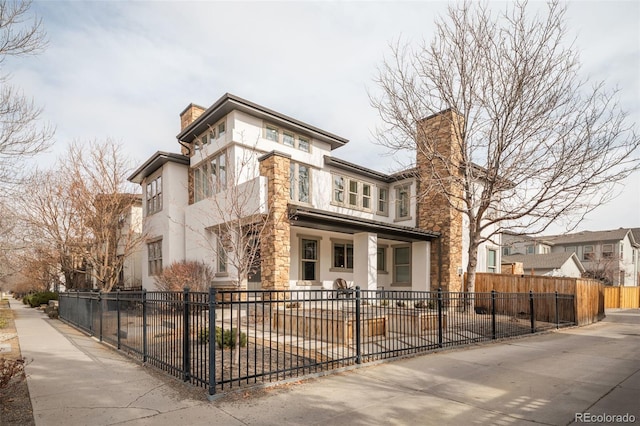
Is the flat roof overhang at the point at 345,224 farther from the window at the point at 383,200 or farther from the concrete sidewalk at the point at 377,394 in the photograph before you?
the concrete sidewalk at the point at 377,394

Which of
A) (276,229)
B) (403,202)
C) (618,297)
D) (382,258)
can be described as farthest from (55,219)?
(618,297)

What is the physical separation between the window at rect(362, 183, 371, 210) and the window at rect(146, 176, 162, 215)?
35.5ft

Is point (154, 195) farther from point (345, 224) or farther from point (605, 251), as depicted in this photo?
point (605, 251)

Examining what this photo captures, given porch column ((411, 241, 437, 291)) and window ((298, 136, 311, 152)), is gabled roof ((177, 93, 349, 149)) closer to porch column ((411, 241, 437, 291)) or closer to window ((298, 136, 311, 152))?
window ((298, 136, 311, 152))

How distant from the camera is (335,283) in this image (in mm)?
18391

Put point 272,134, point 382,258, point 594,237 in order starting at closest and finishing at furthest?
1. point 272,134
2. point 382,258
3. point 594,237

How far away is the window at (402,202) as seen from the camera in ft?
70.8

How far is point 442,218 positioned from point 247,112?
423 inches

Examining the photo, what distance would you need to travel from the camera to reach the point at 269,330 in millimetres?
8766

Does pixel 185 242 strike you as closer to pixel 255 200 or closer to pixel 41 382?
pixel 255 200

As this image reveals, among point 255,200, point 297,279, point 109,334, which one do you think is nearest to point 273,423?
point 109,334

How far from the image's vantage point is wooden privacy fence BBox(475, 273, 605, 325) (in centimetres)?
1545

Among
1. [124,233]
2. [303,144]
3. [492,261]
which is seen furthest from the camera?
[492,261]

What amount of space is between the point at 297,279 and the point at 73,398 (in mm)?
12103
